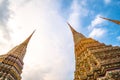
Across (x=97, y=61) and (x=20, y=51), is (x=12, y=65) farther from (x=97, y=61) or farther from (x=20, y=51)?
(x=97, y=61)

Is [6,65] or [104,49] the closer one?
[104,49]

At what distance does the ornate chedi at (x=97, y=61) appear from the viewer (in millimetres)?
34094

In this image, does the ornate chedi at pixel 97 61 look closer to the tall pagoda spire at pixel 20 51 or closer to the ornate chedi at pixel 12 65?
the ornate chedi at pixel 12 65

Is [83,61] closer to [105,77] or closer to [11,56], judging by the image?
[105,77]

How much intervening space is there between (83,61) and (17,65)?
18.0 metres

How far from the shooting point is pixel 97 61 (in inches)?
1497

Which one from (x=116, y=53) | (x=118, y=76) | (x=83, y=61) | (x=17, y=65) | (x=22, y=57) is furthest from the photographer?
(x=22, y=57)

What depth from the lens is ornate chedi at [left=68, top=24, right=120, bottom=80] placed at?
3409 centimetres

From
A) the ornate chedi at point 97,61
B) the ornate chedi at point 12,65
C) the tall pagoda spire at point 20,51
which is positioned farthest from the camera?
the tall pagoda spire at point 20,51

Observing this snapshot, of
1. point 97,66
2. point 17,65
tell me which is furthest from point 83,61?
point 17,65

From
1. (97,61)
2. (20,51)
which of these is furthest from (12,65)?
(97,61)

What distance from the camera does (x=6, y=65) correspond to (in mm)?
49344

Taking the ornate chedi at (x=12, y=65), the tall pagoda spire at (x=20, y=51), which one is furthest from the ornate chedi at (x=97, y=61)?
the tall pagoda spire at (x=20, y=51)

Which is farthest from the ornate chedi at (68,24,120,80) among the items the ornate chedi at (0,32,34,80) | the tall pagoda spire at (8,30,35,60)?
the tall pagoda spire at (8,30,35,60)
